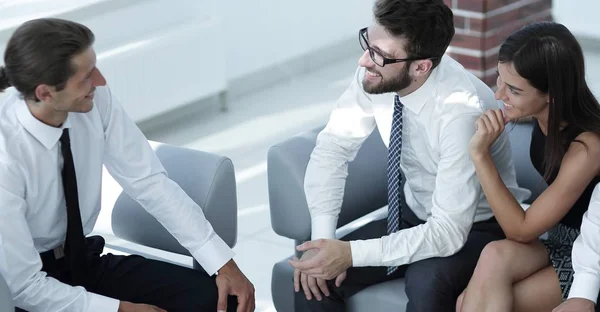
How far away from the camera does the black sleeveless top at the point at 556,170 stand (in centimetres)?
258

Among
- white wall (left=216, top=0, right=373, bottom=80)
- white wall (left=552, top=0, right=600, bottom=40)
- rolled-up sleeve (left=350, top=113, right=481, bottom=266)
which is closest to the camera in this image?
rolled-up sleeve (left=350, top=113, right=481, bottom=266)

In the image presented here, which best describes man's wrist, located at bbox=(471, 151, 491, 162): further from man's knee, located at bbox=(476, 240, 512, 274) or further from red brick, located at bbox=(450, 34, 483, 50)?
red brick, located at bbox=(450, 34, 483, 50)

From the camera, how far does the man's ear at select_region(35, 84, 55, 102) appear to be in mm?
2447

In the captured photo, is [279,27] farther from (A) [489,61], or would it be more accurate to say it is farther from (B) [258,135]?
(A) [489,61]

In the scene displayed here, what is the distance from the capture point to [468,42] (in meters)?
4.36

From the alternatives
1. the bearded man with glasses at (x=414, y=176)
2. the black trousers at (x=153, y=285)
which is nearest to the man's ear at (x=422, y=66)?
the bearded man with glasses at (x=414, y=176)

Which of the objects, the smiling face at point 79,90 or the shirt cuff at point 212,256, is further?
the shirt cuff at point 212,256

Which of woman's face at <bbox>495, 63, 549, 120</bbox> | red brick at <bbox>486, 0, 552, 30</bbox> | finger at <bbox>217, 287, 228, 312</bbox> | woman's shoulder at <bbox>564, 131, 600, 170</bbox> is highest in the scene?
woman's face at <bbox>495, 63, 549, 120</bbox>

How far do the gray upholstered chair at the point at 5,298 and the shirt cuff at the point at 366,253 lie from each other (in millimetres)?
875

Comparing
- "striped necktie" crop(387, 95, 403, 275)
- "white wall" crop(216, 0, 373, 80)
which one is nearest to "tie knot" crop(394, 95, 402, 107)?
"striped necktie" crop(387, 95, 403, 275)

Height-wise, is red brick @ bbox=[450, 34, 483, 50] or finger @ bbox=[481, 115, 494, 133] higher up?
finger @ bbox=[481, 115, 494, 133]

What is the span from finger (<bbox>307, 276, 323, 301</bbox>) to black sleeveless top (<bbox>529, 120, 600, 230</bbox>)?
668 mm

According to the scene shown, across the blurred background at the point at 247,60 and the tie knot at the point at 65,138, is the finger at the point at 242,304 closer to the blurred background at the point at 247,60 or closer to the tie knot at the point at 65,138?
the tie knot at the point at 65,138

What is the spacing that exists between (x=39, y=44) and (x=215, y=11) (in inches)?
125
